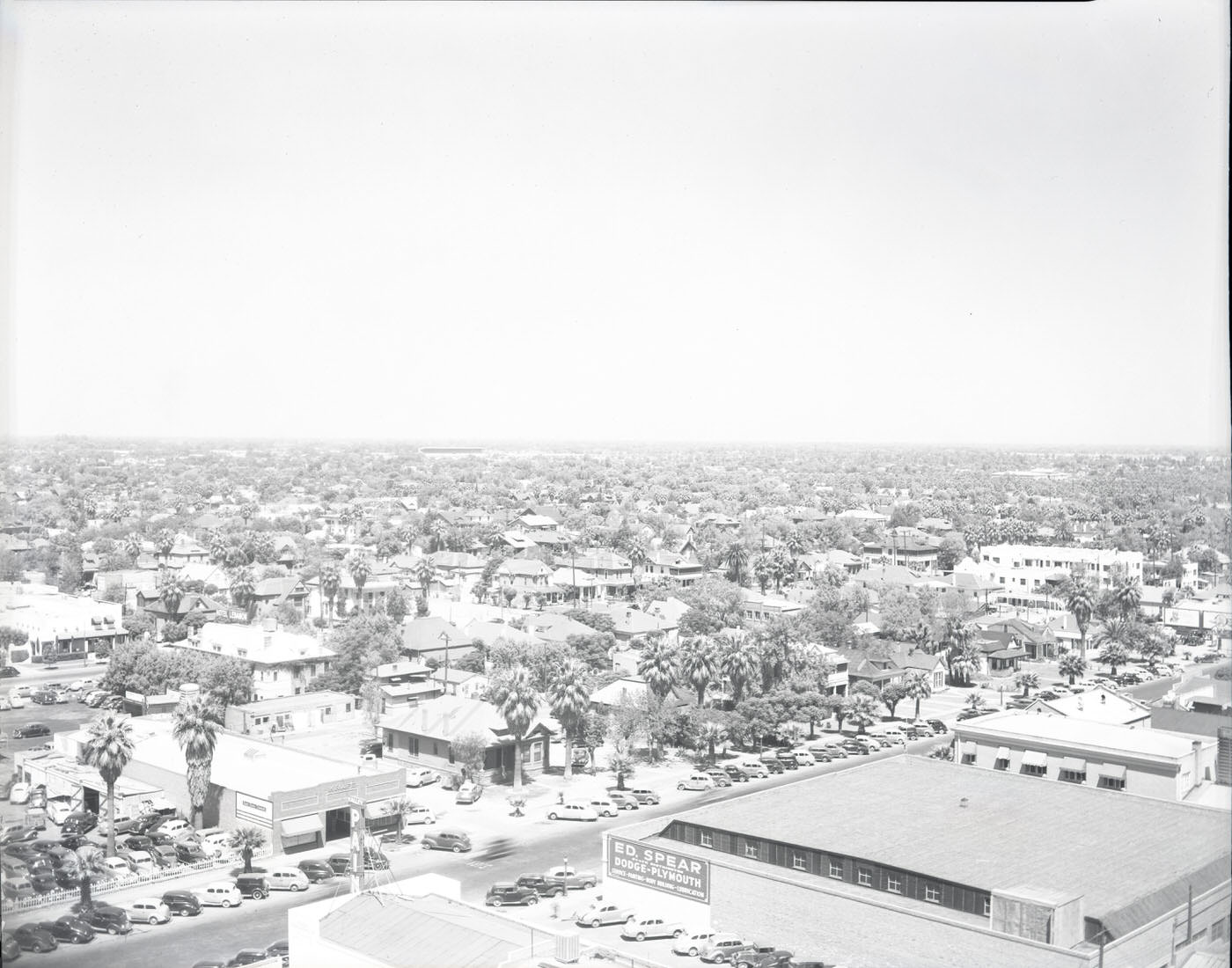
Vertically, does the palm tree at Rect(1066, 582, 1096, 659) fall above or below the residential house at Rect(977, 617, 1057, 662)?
above

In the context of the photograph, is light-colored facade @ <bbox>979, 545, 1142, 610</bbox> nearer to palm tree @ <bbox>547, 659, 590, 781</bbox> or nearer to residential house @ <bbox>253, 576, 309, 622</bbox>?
palm tree @ <bbox>547, 659, 590, 781</bbox>

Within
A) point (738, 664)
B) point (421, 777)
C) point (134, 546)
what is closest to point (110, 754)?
point (421, 777)

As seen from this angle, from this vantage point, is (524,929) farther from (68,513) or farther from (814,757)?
(68,513)

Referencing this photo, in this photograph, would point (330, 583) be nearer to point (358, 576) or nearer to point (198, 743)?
point (358, 576)

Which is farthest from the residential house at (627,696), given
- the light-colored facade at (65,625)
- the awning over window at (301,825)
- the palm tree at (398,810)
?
the light-colored facade at (65,625)

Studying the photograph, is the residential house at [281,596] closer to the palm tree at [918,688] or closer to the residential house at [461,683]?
the residential house at [461,683]

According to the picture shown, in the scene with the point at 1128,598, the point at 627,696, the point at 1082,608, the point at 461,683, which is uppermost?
the point at 1128,598

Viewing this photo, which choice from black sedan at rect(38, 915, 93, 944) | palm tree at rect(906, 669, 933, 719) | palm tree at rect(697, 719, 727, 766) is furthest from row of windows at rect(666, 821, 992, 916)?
palm tree at rect(906, 669, 933, 719)
